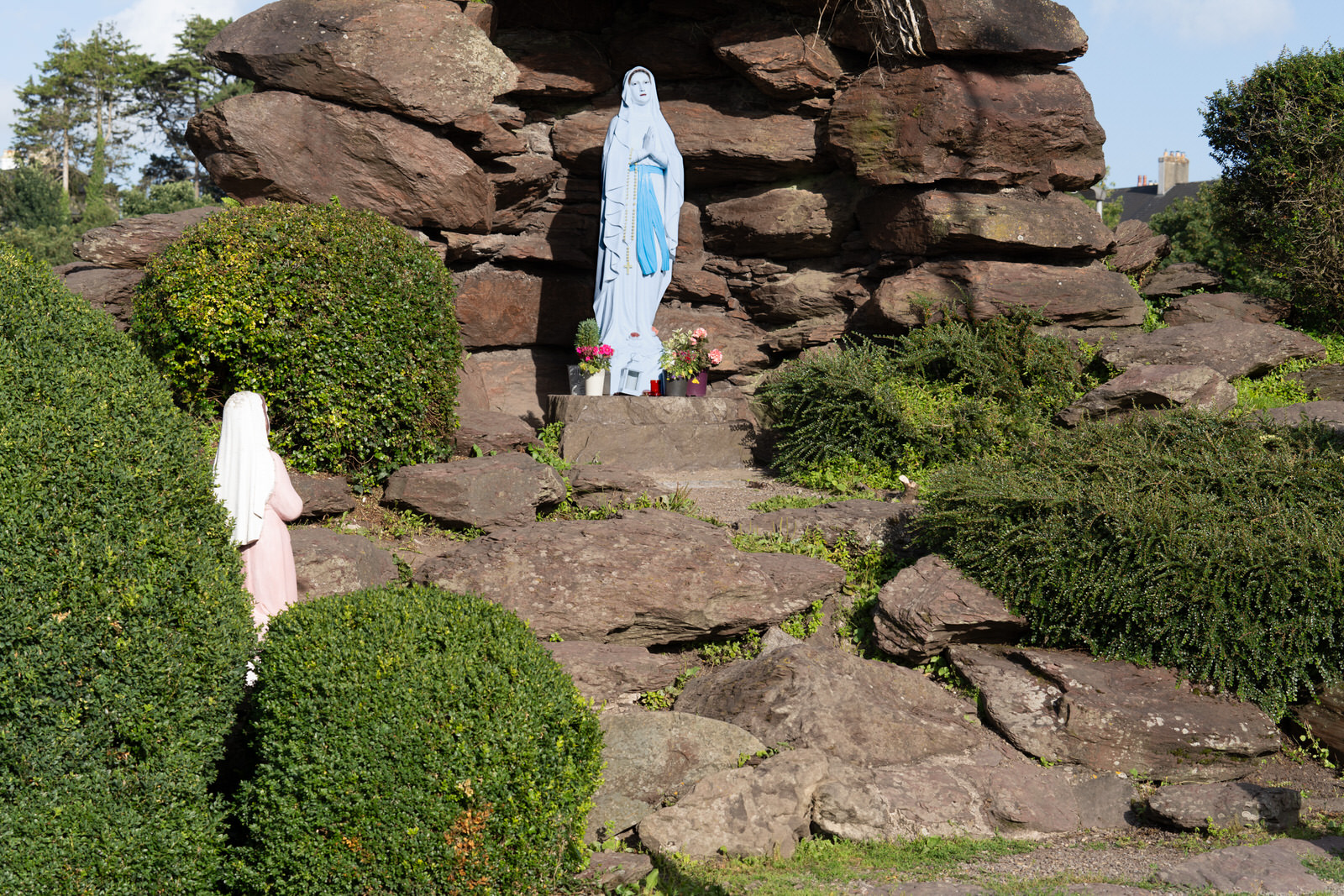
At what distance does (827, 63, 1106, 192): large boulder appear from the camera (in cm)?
989

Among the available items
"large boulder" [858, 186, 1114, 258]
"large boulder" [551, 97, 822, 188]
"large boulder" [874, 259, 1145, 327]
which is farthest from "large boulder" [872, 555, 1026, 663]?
"large boulder" [551, 97, 822, 188]

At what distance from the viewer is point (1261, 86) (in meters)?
10.9

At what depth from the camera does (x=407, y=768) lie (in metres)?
3.27

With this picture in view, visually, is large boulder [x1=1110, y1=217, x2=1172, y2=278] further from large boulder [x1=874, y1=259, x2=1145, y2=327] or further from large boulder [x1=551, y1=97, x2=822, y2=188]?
large boulder [x1=551, y1=97, x2=822, y2=188]

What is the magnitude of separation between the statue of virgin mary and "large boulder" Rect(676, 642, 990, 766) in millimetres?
4799

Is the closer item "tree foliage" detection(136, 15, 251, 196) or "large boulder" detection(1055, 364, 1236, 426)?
"large boulder" detection(1055, 364, 1236, 426)

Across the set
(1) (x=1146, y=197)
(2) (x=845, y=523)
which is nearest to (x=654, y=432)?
(2) (x=845, y=523)

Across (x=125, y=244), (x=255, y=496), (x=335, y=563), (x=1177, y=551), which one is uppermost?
(x=125, y=244)

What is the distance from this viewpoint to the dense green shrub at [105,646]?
320 centimetres

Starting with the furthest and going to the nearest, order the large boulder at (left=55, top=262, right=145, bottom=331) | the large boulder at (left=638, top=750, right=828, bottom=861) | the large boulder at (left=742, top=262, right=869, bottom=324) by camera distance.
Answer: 1. the large boulder at (left=742, top=262, right=869, bottom=324)
2. the large boulder at (left=55, top=262, right=145, bottom=331)
3. the large boulder at (left=638, top=750, right=828, bottom=861)

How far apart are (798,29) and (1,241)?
27.4ft

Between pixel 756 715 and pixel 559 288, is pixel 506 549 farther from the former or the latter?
pixel 559 288

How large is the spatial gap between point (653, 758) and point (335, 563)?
2.11 m

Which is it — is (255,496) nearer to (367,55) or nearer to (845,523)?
(845,523)
